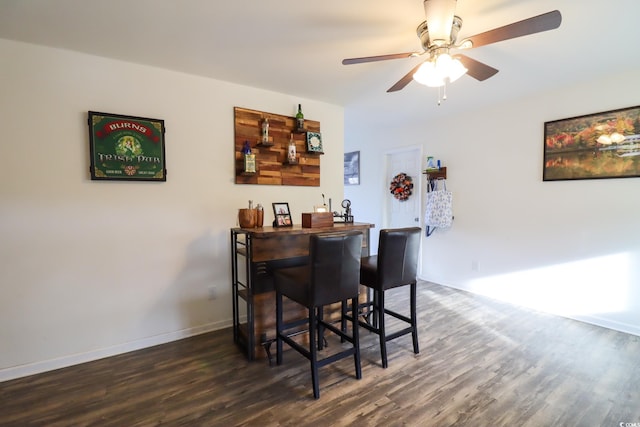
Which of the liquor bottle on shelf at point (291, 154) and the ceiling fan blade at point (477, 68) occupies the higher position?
the ceiling fan blade at point (477, 68)

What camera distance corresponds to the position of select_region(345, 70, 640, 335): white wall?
112 inches

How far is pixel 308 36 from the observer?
6.88ft

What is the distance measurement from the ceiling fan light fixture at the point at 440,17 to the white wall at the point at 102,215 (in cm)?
191

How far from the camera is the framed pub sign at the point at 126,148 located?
7.74ft

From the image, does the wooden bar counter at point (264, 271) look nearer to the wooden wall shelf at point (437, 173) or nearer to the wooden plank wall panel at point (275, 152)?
the wooden plank wall panel at point (275, 152)

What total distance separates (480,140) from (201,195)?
3370 millimetres

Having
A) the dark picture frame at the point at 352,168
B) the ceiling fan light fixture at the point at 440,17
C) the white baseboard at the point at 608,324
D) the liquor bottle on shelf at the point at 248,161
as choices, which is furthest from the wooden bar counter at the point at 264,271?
the dark picture frame at the point at 352,168

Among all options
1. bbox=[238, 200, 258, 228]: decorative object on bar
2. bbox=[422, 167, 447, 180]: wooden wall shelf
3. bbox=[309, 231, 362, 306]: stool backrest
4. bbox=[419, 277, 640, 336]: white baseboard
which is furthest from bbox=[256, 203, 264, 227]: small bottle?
bbox=[419, 277, 640, 336]: white baseboard

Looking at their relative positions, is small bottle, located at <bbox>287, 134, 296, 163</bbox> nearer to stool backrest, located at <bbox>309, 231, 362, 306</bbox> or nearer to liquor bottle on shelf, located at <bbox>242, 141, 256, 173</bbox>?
liquor bottle on shelf, located at <bbox>242, 141, 256, 173</bbox>

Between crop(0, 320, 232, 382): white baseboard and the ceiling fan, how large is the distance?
2599mm

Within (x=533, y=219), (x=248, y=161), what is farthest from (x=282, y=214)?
(x=533, y=219)

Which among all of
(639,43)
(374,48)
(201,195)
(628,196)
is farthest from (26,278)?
(628,196)

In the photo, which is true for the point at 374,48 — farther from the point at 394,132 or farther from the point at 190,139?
the point at 394,132

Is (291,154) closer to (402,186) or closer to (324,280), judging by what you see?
(324,280)
